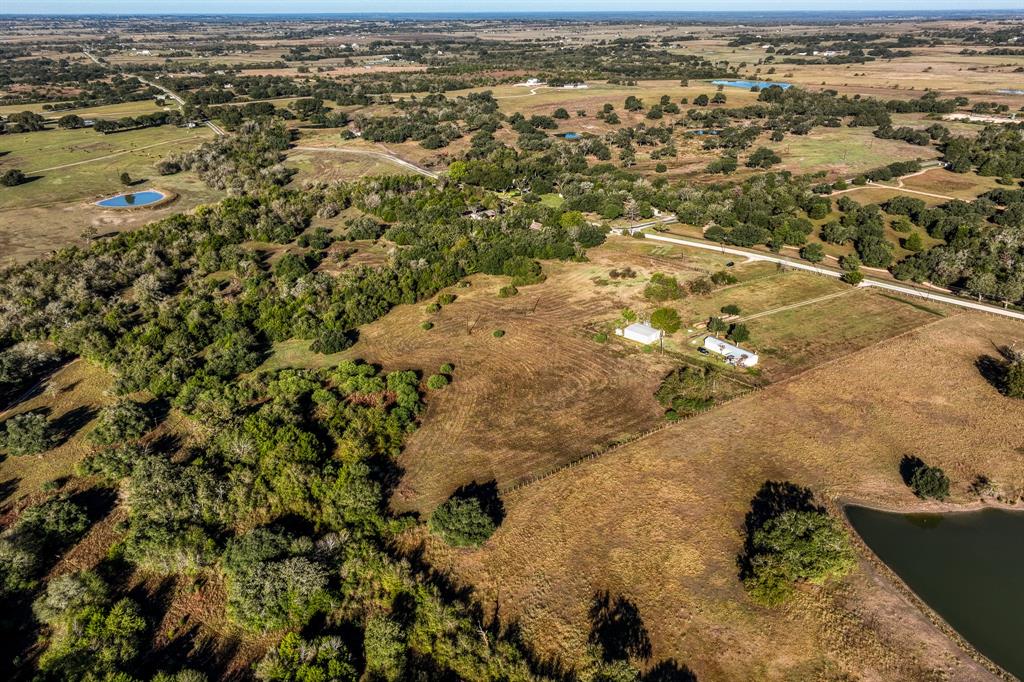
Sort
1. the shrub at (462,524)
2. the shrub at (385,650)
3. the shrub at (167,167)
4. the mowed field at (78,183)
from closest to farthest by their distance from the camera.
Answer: the shrub at (385,650) → the shrub at (462,524) → the mowed field at (78,183) → the shrub at (167,167)

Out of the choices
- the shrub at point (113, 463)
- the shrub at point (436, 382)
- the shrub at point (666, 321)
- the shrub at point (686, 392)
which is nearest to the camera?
the shrub at point (113, 463)

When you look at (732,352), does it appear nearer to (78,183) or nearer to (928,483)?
(928,483)

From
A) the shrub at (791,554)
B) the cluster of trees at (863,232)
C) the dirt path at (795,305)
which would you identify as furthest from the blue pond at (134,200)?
the cluster of trees at (863,232)


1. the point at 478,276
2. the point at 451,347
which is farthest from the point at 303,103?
the point at 451,347

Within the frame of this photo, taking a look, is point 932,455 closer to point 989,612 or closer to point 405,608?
point 989,612

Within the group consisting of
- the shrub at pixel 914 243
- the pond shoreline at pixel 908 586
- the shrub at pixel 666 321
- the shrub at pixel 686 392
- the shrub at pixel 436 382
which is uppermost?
the shrub at pixel 914 243

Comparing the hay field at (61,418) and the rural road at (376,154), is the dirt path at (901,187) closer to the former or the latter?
the rural road at (376,154)

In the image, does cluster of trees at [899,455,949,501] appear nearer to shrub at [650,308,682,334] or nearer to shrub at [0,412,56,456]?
shrub at [650,308,682,334]

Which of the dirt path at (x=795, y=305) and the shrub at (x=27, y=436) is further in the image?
the dirt path at (x=795, y=305)
